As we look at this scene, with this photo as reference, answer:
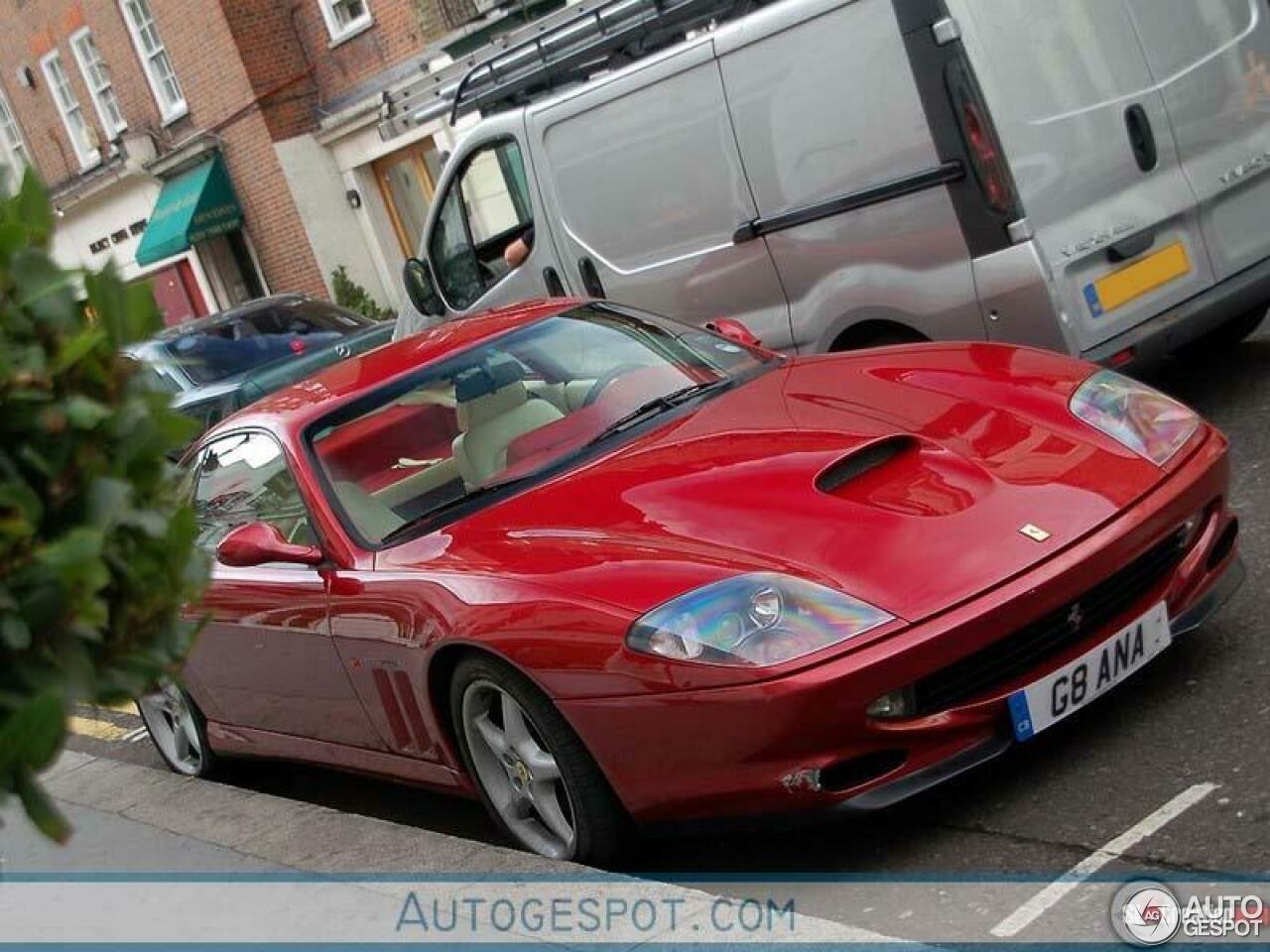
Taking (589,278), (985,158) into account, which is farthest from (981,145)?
(589,278)

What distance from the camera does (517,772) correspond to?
482 cm

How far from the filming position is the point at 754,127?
780 cm

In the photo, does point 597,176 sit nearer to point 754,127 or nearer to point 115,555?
point 754,127

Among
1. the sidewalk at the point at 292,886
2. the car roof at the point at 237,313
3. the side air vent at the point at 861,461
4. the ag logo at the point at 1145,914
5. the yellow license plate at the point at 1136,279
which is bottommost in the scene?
the ag logo at the point at 1145,914

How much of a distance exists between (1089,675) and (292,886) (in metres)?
2.03

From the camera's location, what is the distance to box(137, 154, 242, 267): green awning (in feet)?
84.7

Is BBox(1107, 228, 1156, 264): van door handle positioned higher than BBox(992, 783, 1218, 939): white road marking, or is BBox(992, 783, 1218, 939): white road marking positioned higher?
BBox(1107, 228, 1156, 264): van door handle

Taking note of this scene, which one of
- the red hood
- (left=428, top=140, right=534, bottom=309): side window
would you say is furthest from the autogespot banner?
(left=428, top=140, right=534, bottom=309): side window

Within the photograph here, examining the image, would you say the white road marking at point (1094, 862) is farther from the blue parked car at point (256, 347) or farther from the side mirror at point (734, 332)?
the blue parked car at point (256, 347)

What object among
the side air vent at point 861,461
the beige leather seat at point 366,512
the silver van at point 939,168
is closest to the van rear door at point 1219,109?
the silver van at point 939,168

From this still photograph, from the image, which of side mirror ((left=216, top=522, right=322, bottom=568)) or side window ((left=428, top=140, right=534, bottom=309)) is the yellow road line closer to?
side window ((left=428, top=140, right=534, bottom=309))

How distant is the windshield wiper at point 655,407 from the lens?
18.2 ft

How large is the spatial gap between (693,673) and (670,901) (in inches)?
20.7

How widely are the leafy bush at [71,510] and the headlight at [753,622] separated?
1986 mm
